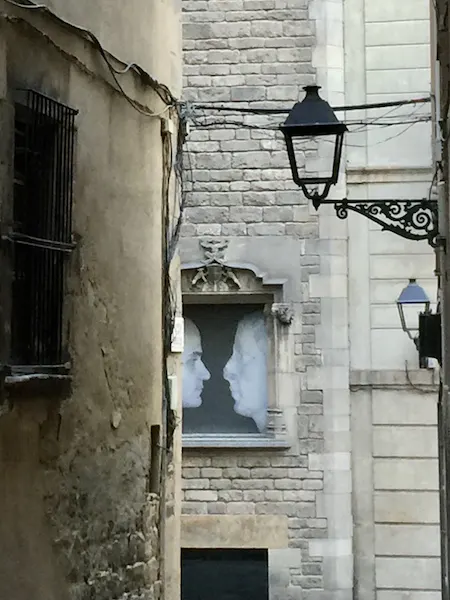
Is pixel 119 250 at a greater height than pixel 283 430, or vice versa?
pixel 119 250

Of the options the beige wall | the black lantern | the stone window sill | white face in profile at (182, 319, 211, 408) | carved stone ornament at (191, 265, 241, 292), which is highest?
the beige wall

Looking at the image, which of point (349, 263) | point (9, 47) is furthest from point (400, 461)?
point (9, 47)

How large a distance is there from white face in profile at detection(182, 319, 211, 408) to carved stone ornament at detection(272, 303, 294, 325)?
108 centimetres

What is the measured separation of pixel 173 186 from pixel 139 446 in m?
2.17

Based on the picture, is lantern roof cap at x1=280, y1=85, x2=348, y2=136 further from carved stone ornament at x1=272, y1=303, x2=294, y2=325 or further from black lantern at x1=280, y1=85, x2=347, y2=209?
carved stone ornament at x1=272, y1=303, x2=294, y2=325

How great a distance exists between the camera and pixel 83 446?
4.73 meters

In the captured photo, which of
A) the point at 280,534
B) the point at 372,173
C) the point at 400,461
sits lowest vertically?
the point at 280,534

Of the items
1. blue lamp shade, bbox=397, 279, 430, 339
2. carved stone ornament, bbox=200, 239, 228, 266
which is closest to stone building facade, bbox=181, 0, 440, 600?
carved stone ornament, bbox=200, 239, 228, 266

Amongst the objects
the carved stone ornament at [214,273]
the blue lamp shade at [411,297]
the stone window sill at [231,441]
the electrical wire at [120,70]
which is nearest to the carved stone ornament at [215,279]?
the carved stone ornament at [214,273]

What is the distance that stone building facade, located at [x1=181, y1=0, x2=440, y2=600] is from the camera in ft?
33.7

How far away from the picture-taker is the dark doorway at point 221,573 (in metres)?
10.9

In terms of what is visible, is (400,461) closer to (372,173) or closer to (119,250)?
(372,173)

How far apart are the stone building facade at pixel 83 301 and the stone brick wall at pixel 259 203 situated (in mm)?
4137

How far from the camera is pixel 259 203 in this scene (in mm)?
10547
